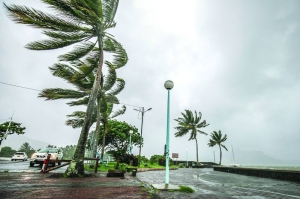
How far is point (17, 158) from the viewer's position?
2461cm

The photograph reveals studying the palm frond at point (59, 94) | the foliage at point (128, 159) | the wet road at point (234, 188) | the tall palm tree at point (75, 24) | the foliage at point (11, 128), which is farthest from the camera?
the foliage at point (11, 128)

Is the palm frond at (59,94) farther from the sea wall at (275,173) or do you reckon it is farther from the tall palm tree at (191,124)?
the tall palm tree at (191,124)

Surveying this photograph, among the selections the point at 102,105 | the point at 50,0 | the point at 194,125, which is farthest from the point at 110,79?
the point at 194,125

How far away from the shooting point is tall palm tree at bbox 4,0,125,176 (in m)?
7.65

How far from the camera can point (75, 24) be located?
9.05 meters

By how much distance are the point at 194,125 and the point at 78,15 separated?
3999 cm

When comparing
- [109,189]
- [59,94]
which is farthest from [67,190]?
[59,94]

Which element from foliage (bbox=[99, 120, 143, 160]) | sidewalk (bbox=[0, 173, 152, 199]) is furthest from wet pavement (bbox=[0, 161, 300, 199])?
foliage (bbox=[99, 120, 143, 160])

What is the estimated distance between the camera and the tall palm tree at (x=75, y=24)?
765 cm

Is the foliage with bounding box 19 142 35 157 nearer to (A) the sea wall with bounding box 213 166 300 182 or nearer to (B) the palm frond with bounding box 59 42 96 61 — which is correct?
(B) the palm frond with bounding box 59 42 96 61

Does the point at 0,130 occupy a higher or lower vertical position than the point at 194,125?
A: lower

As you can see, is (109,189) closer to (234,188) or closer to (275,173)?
(234,188)

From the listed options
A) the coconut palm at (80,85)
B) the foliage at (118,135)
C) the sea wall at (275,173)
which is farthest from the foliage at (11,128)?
the sea wall at (275,173)

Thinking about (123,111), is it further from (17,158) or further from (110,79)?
(17,158)
